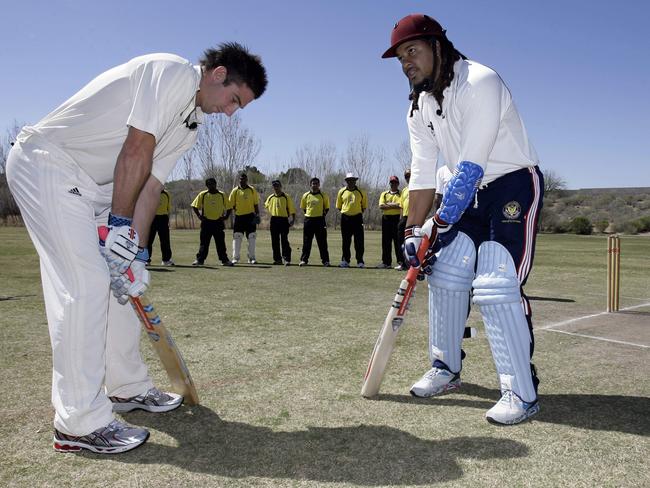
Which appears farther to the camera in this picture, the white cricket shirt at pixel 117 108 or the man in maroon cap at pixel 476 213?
the man in maroon cap at pixel 476 213

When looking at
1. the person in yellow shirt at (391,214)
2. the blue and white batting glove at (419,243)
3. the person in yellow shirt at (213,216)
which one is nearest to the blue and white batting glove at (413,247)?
the blue and white batting glove at (419,243)

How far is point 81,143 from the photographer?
293 centimetres

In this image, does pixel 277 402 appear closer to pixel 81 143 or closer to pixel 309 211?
pixel 81 143

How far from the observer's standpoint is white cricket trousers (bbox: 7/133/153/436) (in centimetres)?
281

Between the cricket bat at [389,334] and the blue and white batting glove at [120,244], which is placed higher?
the blue and white batting glove at [120,244]

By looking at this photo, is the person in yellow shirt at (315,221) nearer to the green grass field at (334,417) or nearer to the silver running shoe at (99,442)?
the green grass field at (334,417)

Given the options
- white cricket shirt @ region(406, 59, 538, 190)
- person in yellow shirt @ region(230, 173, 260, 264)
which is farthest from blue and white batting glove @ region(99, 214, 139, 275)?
person in yellow shirt @ region(230, 173, 260, 264)

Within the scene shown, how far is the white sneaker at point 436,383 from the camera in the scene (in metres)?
3.73

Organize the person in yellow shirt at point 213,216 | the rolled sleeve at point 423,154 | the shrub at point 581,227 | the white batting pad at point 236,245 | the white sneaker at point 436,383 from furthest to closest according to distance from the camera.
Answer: the shrub at point 581,227 → the white batting pad at point 236,245 → the person in yellow shirt at point 213,216 → the rolled sleeve at point 423,154 → the white sneaker at point 436,383

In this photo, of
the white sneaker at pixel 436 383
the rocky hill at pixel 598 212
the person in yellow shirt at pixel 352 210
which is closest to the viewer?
the white sneaker at pixel 436 383

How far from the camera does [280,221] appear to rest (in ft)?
46.1

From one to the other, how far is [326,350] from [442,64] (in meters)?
2.48

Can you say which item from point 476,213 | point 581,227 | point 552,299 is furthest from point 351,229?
point 581,227

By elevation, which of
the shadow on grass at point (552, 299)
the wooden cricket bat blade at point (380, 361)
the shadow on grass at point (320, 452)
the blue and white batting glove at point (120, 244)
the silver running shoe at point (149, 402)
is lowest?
the shadow on grass at point (552, 299)
